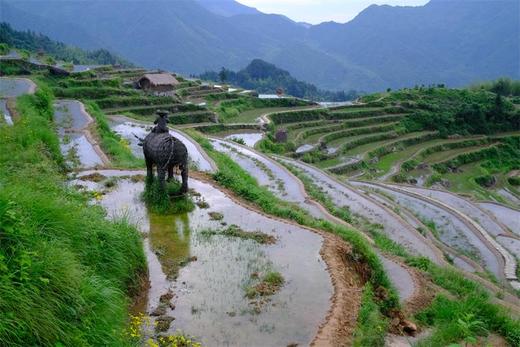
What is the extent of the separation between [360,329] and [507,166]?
43.3m

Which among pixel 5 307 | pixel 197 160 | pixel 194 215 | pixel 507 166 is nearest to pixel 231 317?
pixel 5 307

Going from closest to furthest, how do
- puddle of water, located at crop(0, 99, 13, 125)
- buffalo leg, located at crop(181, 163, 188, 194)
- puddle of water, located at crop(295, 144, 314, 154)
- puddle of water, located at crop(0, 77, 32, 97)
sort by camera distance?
1. buffalo leg, located at crop(181, 163, 188, 194)
2. puddle of water, located at crop(0, 99, 13, 125)
3. puddle of water, located at crop(0, 77, 32, 97)
4. puddle of water, located at crop(295, 144, 314, 154)

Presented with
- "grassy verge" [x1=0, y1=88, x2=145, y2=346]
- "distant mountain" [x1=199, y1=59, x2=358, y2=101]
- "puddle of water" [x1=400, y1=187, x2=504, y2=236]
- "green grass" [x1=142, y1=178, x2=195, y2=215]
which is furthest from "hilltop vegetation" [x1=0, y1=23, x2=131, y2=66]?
"grassy verge" [x1=0, y1=88, x2=145, y2=346]

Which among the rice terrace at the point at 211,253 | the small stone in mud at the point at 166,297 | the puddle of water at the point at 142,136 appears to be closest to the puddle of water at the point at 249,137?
the rice terrace at the point at 211,253

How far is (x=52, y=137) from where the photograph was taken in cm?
1300

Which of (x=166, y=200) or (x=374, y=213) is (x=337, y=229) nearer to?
(x=166, y=200)

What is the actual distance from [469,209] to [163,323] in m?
20.9

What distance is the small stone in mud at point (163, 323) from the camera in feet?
18.3

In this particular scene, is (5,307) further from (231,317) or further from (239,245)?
(239,245)

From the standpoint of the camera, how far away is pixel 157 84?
148 feet

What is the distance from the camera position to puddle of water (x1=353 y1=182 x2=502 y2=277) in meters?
15.8

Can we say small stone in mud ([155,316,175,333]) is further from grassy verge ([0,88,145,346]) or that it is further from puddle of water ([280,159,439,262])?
puddle of water ([280,159,439,262])

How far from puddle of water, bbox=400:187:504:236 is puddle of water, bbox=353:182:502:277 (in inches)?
73.0

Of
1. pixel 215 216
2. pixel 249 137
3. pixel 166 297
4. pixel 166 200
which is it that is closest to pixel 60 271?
pixel 166 297
